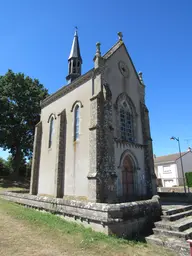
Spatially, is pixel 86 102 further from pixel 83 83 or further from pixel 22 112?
pixel 22 112

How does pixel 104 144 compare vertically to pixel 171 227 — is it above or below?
above

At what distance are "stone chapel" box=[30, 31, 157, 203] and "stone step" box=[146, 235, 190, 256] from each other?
4.06 m

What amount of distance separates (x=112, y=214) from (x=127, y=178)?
21.8 feet

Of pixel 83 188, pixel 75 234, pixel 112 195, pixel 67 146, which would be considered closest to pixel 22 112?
pixel 67 146

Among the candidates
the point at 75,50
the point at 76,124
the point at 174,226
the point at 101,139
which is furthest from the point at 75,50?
the point at 174,226

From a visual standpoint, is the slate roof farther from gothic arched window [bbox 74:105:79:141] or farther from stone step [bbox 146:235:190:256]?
stone step [bbox 146:235:190:256]

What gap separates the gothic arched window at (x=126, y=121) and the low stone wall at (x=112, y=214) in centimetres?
596

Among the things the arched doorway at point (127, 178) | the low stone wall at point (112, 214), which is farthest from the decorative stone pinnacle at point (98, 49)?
the low stone wall at point (112, 214)

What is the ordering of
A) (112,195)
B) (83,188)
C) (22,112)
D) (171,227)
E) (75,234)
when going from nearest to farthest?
(75,234) → (171,227) → (112,195) → (83,188) → (22,112)

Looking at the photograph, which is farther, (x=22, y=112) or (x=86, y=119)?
(x=22, y=112)

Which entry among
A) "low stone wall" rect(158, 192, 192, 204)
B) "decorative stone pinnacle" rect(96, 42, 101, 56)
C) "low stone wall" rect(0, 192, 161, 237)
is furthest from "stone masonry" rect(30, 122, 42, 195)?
"low stone wall" rect(158, 192, 192, 204)

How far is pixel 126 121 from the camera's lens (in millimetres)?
15008

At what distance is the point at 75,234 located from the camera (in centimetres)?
708

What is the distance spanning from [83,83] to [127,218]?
1044 cm
